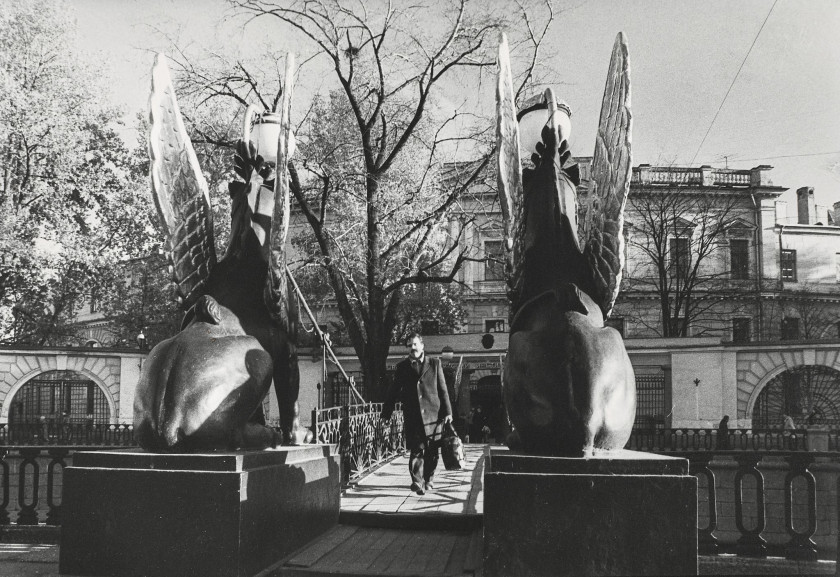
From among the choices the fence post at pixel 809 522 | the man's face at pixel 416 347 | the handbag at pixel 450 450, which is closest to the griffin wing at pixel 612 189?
the fence post at pixel 809 522

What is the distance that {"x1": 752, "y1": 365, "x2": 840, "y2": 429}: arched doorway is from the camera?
86.9ft

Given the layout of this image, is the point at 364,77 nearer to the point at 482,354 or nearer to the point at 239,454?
the point at 482,354

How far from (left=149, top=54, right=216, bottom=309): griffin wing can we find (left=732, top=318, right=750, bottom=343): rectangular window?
32.7 m

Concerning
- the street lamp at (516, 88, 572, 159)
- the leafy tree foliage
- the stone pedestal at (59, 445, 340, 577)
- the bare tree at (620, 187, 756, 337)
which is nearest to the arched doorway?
the bare tree at (620, 187, 756, 337)

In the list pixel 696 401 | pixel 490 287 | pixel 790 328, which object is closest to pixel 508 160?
pixel 696 401

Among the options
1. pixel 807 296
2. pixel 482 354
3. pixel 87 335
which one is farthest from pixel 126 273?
pixel 807 296

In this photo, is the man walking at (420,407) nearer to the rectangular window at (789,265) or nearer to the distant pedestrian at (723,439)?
the distant pedestrian at (723,439)

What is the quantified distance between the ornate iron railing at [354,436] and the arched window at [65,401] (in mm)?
17581

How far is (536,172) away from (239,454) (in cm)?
241

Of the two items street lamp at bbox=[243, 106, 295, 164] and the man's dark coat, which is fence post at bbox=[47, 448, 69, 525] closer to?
the man's dark coat

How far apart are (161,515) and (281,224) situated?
1.88 metres

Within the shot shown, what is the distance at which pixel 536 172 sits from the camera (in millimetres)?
4613

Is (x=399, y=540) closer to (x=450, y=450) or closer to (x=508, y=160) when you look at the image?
(x=508, y=160)

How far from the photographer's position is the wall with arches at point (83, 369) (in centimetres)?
2308
